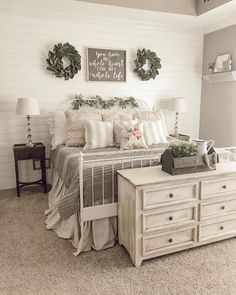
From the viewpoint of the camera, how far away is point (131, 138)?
10.4 feet

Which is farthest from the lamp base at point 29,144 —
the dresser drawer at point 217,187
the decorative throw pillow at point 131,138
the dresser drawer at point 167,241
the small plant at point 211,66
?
the small plant at point 211,66

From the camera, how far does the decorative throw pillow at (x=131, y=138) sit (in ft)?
10.3

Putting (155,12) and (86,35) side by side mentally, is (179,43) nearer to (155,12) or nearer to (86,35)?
(155,12)

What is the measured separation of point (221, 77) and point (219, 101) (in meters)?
0.39

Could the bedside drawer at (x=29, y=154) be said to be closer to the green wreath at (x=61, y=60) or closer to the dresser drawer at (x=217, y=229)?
the green wreath at (x=61, y=60)

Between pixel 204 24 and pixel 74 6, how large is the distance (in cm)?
209

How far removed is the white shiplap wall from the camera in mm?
3619

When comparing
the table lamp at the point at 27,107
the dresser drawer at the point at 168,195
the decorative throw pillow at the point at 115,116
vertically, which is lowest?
the dresser drawer at the point at 168,195

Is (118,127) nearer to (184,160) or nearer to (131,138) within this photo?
(131,138)

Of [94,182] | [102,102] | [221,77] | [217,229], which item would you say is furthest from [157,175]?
[221,77]

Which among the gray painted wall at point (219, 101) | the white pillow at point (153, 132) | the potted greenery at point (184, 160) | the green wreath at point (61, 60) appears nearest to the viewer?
the potted greenery at point (184, 160)

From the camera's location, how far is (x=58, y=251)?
2.30 meters

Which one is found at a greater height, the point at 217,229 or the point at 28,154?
the point at 28,154

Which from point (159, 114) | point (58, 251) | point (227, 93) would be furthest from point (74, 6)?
point (58, 251)
